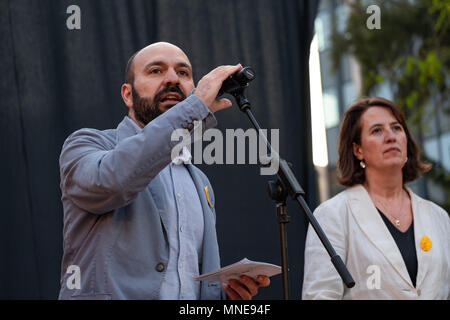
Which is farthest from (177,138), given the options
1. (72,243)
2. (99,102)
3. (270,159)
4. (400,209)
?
(400,209)

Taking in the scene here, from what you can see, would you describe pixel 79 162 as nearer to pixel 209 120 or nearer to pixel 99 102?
pixel 209 120

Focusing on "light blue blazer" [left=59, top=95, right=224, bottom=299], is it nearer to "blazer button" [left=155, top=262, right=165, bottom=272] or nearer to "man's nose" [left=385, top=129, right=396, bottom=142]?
"blazer button" [left=155, top=262, right=165, bottom=272]

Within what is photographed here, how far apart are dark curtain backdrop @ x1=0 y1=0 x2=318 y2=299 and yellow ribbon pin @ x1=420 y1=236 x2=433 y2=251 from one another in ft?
2.47

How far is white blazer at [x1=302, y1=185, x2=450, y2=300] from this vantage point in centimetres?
269

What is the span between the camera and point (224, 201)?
3277 mm

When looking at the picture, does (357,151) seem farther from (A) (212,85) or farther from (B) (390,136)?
(A) (212,85)

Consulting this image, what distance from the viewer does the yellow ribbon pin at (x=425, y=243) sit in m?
2.80

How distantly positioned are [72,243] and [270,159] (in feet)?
2.36

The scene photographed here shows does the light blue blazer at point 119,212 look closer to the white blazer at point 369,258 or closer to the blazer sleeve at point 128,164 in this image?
the blazer sleeve at point 128,164

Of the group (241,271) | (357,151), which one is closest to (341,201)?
(357,151)

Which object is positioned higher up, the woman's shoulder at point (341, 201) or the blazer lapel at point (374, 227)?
the woman's shoulder at point (341, 201)

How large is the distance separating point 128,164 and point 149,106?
0.49m

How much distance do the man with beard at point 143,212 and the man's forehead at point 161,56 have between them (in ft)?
0.19

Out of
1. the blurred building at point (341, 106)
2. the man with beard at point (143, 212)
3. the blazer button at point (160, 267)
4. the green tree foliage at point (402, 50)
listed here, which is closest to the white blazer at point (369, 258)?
the man with beard at point (143, 212)
